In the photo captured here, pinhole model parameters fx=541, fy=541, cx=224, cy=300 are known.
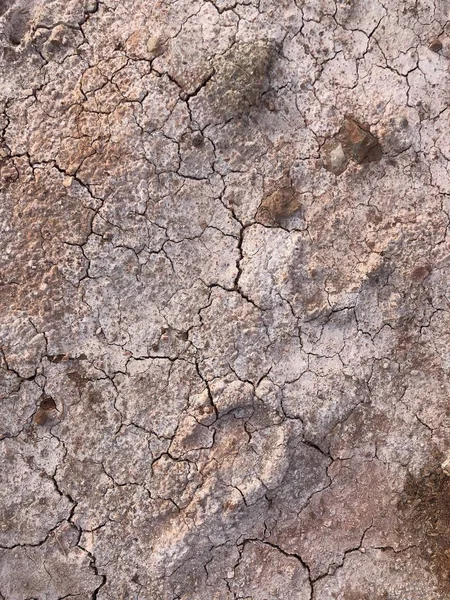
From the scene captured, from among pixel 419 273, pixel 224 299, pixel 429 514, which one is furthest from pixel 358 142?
pixel 429 514

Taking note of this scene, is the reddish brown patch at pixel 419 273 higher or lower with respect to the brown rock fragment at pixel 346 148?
lower

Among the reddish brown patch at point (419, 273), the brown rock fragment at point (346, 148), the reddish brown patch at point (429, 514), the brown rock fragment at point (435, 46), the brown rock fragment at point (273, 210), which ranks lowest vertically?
the reddish brown patch at point (429, 514)

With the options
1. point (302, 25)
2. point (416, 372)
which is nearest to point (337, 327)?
point (416, 372)

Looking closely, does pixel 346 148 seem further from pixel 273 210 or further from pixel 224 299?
pixel 224 299

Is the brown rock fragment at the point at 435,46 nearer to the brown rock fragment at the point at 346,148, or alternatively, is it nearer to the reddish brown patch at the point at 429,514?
the brown rock fragment at the point at 346,148

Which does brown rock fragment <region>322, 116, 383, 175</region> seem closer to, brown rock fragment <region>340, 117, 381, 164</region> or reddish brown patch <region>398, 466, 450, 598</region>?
brown rock fragment <region>340, 117, 381, 164</region>

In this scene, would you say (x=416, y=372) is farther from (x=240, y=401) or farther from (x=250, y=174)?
(x=250, y=174)

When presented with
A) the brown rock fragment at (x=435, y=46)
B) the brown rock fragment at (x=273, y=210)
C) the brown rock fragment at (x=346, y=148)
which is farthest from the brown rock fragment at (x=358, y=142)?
the brown rock fragment at (x=435, y=46)

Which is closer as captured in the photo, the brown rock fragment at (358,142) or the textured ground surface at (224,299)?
the textured ground surface at (224,299)
